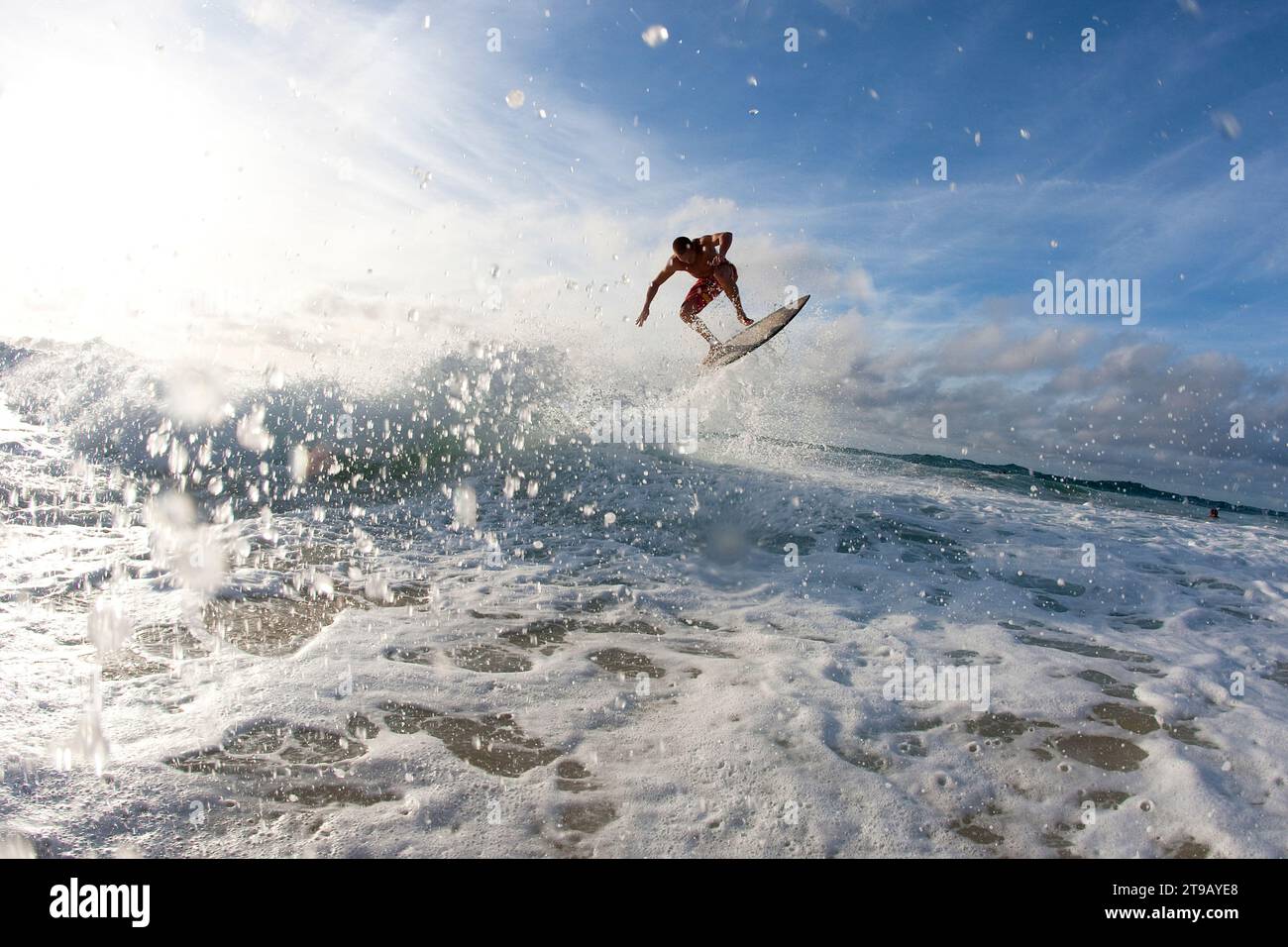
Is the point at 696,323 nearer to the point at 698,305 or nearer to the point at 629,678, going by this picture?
the point at 698,305

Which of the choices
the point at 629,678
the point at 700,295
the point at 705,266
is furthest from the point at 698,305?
the point at 629,678

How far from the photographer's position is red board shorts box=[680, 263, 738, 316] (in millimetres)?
11101

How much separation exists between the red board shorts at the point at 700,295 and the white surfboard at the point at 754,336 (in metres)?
0.92

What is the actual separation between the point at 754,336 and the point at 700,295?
130 centimetres

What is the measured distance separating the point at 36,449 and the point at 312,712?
60.0ft

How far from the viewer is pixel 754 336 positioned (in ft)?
38.5

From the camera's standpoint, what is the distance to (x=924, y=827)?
11.8 ft

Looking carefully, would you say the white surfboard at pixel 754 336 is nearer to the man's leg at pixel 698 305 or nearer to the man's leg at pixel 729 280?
the man's leg at pixel 698 305

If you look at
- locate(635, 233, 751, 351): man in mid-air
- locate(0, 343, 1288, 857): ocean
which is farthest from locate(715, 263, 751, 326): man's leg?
locate(0, 343, 1288, 857): ocean

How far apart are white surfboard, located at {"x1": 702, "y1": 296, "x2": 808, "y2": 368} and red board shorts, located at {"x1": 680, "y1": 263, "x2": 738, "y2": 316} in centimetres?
92

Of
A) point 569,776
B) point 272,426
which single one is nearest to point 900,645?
point 569,776

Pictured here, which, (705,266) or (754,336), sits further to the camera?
(754,336)

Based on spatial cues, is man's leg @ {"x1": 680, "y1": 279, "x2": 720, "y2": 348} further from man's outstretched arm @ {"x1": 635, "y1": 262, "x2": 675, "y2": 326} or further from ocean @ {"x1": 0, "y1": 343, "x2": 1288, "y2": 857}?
ocean @ {"x1": 0, "y1": 343, "x2": 1288, "y2": 857}

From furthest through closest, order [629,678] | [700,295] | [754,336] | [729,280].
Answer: [754,336] < [700,295] < [729,280] < [629,678]
